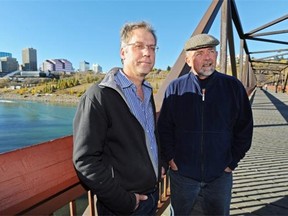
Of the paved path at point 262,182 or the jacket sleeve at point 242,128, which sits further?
the paved path at point 262,182

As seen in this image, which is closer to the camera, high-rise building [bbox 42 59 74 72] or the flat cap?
the flat cap

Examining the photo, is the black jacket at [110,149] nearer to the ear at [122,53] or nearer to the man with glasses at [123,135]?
the man with glasses at [123,135]

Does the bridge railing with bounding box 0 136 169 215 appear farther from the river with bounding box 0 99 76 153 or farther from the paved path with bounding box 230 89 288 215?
A: the river with bounding box 0 99 76 153

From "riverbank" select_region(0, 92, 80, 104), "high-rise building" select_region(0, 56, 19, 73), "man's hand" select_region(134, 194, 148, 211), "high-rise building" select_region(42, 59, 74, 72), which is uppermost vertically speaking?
"high-rise building" select_region(42, 59, 74, 72)

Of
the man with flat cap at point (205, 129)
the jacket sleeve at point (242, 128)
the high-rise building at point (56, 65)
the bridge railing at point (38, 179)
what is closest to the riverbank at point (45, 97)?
the high-rise building at point (56, 65)

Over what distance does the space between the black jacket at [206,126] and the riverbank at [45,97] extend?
8417cm

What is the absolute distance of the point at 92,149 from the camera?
1137 mm

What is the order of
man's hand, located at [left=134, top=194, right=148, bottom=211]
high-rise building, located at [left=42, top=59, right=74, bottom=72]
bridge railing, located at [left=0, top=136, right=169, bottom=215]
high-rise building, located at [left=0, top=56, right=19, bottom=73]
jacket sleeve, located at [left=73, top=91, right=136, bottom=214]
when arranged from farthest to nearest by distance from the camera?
high-rise building, located at [left=42, top=59, right=74, bottom=72]
high-rise building, located at [left=0, top=56, right=19, bottom=73]
man's hand, located at [left=134, top=194, right=148, bottom=211]
jacket sleeve, located at [left=73, top=91, right=136, bottom=214]
bridge railing, located at [left=0, top=136, right=169, bottom=215]

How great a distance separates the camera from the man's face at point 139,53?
1.39 meters

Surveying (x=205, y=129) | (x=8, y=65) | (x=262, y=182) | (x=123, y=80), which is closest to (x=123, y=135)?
(x=123, y=80)

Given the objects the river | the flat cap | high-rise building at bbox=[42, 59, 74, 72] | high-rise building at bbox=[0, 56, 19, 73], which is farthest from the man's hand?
high-rise building at bbox=[42, 59, 74, 72]

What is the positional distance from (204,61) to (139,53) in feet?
2.13

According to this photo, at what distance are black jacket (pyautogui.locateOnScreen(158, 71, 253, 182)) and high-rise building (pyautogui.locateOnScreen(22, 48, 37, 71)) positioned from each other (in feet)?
349

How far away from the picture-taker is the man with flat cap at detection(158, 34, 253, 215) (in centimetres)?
180
